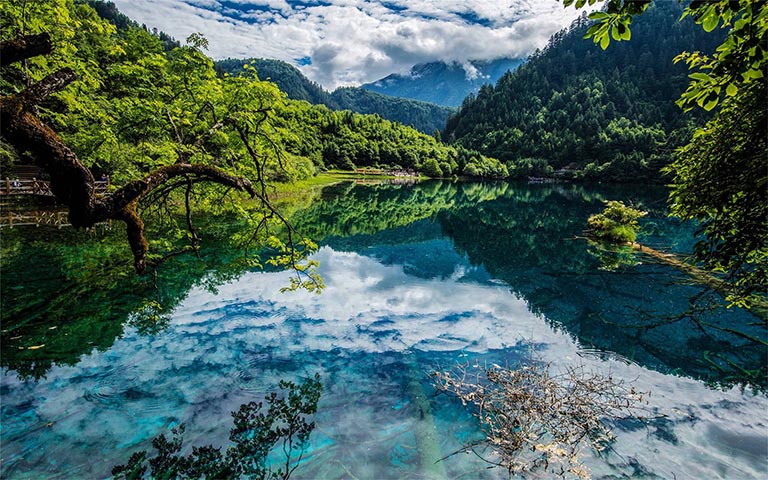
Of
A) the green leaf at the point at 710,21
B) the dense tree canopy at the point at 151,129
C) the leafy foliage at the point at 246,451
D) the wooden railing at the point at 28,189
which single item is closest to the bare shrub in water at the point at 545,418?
the leafy foliage at the point at 246,451

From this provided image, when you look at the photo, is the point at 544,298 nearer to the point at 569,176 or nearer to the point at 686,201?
the point at 686,201

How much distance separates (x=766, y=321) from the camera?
15.6 metres

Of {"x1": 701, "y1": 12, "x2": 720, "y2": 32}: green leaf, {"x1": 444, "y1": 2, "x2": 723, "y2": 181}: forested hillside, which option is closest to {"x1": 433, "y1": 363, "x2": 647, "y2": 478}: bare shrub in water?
{"x1": 701, "y1": 12, "x2": 720, "y2": 32}: green leaf

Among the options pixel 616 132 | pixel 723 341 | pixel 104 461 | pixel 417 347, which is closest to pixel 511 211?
pixel 723 341

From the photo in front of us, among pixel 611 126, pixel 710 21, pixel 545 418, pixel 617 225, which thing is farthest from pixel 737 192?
pixel 611 126

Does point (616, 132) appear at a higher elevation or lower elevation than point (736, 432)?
higher

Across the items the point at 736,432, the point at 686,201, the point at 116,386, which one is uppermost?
the point at 686,201

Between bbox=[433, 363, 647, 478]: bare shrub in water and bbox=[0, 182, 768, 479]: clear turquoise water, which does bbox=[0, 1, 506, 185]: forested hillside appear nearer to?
bbox=[0, 182, 768, 479]: clear turquoise water

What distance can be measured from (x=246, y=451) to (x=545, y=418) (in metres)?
7.05

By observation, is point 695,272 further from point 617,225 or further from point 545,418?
point 545,418

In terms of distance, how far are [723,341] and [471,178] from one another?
490ft

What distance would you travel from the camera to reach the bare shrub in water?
24.9ft

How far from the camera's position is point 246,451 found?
25.7ft

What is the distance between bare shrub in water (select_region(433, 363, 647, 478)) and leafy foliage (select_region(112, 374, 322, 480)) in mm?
4059
